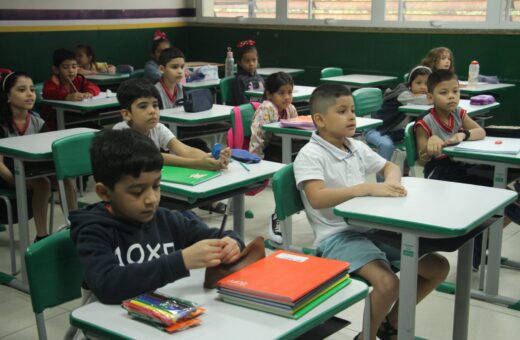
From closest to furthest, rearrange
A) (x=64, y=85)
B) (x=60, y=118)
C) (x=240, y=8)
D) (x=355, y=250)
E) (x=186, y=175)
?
(x=355, y=250) < (x=186, y=175) < (x=60, y=118) < (x=64, y=85) < (x=240, y=8)

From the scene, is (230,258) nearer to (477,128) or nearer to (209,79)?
(477,128)

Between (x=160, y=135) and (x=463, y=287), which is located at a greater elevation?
(x=160, y=135)

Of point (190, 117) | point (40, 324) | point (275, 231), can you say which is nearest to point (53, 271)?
point (40, 324)

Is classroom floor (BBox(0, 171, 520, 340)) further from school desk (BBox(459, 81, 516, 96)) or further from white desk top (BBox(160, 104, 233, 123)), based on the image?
school desk (BBox(459, 81, 516, 96))

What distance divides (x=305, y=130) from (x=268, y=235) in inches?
30.9

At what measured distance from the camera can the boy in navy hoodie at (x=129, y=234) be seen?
162 cm

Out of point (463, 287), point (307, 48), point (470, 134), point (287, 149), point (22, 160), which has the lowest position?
point (463, 287)

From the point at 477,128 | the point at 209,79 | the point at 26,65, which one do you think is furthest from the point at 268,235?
the point at 26,65

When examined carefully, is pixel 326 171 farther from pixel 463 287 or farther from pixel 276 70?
pixel 276 70

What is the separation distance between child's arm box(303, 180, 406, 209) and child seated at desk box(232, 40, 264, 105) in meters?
3.59

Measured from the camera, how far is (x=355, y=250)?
8.04 ft

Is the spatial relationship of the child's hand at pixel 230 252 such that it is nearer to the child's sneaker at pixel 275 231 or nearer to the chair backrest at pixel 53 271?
the chair backrest at pixel 53 271

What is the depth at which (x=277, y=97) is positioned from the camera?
4586 mm

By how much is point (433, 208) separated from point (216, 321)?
110 centimetres
